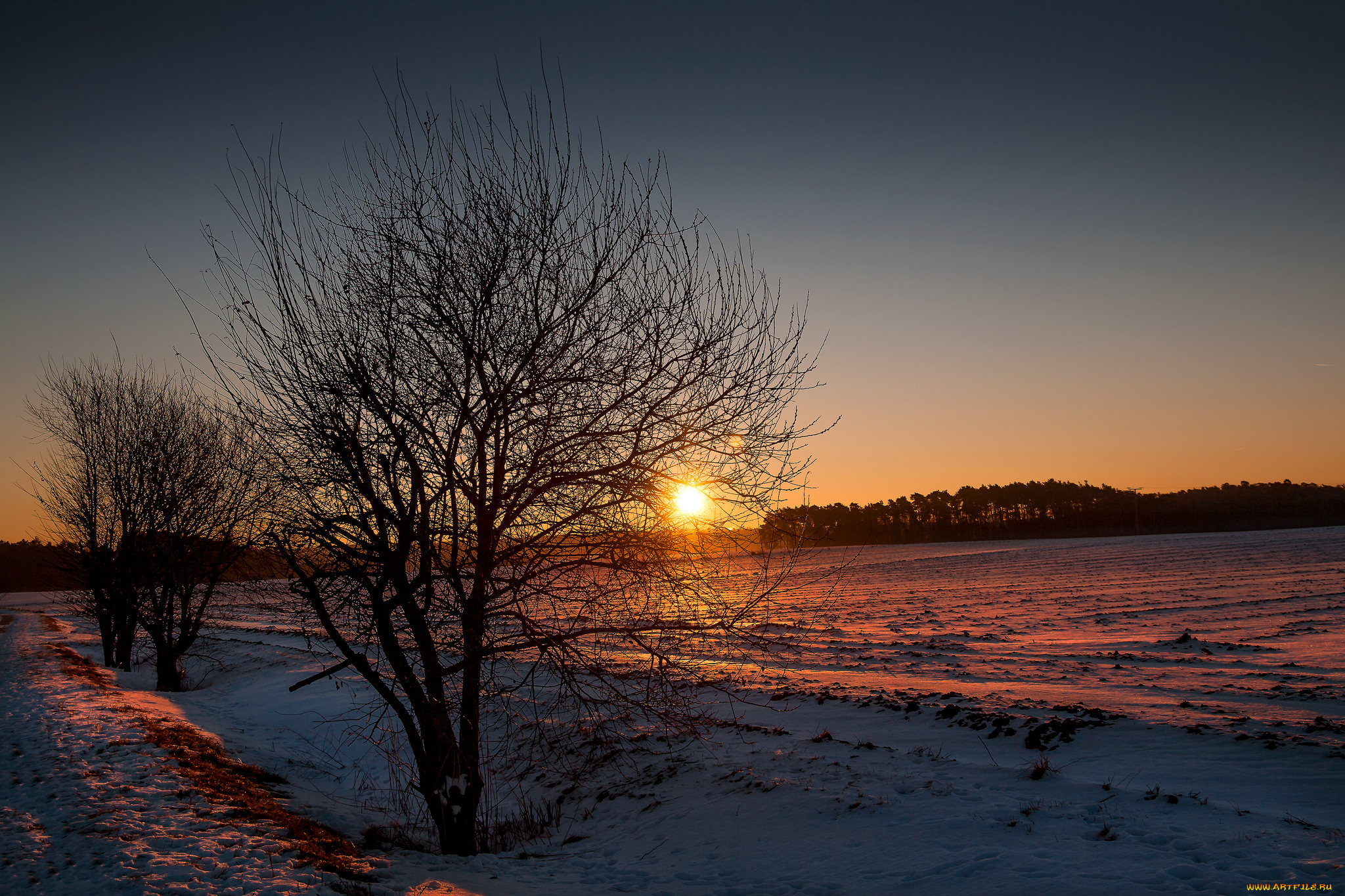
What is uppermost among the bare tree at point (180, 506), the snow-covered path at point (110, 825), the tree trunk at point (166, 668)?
the bare tree at point (180, 506)

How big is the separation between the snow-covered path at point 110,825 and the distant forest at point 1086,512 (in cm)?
9650

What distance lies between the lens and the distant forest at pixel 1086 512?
10962 centimetres

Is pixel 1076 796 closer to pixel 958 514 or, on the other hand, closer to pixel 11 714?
pixel 11 714

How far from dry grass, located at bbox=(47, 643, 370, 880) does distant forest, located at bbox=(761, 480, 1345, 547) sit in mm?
95030

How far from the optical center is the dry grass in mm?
6320

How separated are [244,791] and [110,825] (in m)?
2.31

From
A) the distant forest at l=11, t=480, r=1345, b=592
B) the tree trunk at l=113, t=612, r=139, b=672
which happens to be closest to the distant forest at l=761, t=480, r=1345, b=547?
the distant forest at l=11, t=480, r=1345, b=592

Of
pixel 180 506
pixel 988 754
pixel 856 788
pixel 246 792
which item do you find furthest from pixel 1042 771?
pixel 180 506

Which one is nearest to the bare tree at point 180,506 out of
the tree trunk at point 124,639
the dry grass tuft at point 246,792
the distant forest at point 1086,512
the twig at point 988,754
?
the tree trunk at point 124,639

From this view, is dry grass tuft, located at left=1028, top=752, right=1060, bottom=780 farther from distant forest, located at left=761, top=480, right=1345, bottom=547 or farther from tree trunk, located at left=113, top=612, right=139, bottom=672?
distant forest, located at left=761, top=480, right=1345, bottom=547

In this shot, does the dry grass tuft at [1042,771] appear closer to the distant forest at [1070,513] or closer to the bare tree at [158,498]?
the bare tree at [158,498]

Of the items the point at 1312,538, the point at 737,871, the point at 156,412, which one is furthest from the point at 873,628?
the point at 1312,538

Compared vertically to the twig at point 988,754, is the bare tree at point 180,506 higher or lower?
higher

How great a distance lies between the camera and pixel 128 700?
13758mm
